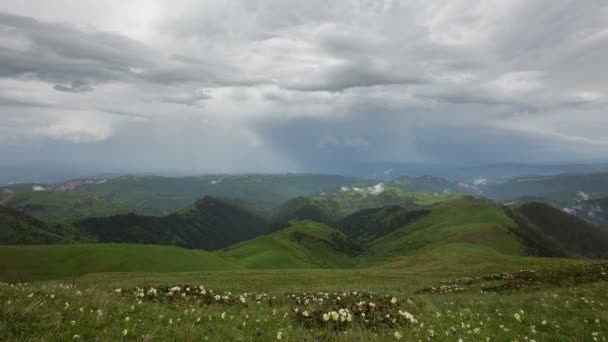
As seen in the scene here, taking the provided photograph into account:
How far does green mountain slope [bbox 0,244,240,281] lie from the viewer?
224ft

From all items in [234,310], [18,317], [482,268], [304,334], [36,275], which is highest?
[18,317]

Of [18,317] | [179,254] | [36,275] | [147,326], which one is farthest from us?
[179,254]

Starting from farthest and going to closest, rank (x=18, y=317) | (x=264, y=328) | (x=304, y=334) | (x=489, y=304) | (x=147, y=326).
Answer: (x=489, y=304) → (x=264, y=328) → (x=304, y=334) → (x=147, y=326) → (x=18, y=317)

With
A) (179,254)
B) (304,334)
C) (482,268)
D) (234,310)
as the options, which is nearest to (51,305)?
(234,310)

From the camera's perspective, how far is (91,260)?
7250cm

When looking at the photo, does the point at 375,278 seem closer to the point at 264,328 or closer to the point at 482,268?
the point at 482,268

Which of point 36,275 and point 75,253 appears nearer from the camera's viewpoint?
point 36,275

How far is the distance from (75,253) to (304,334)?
9005cm

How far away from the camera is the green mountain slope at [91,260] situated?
68.2 m

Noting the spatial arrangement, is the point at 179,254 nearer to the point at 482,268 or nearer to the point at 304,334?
the point at 482,268

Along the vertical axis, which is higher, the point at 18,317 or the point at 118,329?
the point at 18,317

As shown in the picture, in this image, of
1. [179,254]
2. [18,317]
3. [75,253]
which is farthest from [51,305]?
[75,253]

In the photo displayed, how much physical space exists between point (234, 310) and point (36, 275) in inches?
3136

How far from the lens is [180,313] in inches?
346
